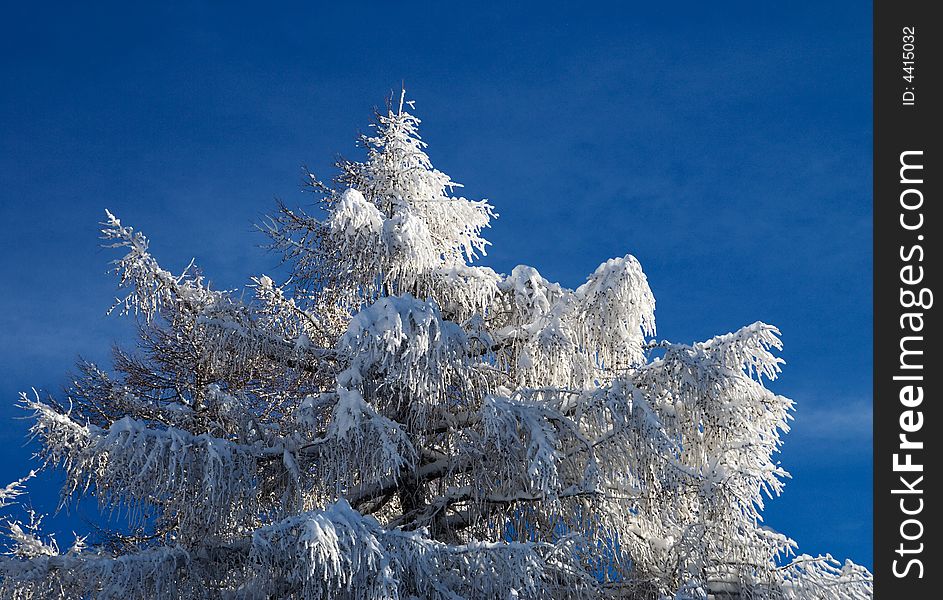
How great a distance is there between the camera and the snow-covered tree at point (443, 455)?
714 centimetres

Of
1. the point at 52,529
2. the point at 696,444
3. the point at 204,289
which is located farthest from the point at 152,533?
the point at 696,444

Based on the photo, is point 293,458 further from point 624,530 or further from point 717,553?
point 717,553

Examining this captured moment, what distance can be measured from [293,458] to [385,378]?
1.12 metres

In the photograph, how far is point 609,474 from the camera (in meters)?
8.25
